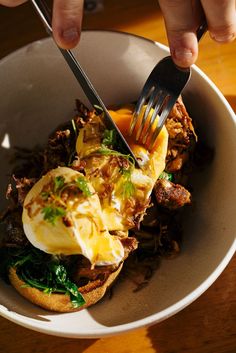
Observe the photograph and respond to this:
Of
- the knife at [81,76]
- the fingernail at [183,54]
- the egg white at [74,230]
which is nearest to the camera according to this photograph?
the egg white at [74,230]

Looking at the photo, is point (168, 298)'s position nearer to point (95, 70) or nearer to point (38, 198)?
point (38, 198)

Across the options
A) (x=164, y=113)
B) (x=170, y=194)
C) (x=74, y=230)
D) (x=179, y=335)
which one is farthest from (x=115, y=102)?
(x=179, y=335)

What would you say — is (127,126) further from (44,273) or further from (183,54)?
(44,273)

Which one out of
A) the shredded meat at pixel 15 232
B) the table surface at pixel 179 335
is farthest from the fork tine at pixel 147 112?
the table surface at pixel 179 335

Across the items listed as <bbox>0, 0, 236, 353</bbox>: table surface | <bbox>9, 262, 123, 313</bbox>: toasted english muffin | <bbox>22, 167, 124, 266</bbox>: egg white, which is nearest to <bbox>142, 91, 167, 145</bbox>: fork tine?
<bbox>22, 167, 124, 266</bbox>: egg white

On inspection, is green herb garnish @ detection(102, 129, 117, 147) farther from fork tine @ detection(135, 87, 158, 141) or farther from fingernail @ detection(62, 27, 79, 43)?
fingernail @ detection(62, 27, 79, 43)

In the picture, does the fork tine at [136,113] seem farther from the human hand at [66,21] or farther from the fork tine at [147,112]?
the human hand at [66,21]
